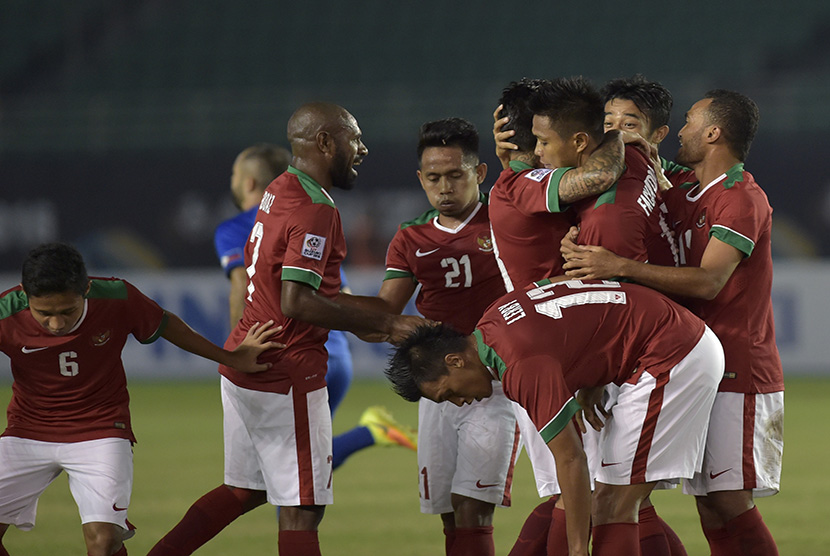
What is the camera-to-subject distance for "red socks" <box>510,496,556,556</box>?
4441mm

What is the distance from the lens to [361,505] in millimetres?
6629

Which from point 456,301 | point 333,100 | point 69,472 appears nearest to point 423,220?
point 456,301

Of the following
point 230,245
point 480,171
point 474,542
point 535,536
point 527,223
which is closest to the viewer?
point 527,223

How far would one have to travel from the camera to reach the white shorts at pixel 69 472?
4.18 m

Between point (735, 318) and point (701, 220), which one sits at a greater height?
point (701, 220)

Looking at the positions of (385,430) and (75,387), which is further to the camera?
(385,430)

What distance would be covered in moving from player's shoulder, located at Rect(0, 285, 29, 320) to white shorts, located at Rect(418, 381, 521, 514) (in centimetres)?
176

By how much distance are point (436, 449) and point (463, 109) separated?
10.9 meters

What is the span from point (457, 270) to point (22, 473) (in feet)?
6.76

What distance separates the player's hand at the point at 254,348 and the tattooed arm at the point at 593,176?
143 centimetres

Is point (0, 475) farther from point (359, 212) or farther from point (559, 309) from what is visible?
point (359, 212)

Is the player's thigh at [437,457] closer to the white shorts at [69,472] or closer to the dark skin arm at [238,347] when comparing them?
the dark skin arm at [238,347]

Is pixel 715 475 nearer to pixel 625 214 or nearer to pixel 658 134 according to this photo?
pixel 625 214

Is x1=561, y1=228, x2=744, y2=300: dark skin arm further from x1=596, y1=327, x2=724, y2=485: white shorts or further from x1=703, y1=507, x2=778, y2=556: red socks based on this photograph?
x1=703, y1=507, x2=778, y2=556: red socks
